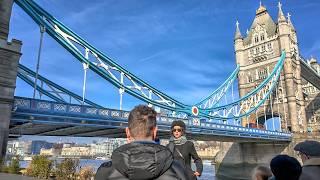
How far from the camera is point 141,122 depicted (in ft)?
7.34

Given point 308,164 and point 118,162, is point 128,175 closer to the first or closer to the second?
point 118,162

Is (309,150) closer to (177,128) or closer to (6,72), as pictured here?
(177,128)

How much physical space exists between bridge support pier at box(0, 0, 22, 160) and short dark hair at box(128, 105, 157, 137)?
11747 mm

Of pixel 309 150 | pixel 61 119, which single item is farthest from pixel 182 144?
pixel 61 119

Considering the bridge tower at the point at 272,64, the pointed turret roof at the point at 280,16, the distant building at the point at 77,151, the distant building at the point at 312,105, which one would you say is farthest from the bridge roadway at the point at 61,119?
the distant building at the point at 77,151

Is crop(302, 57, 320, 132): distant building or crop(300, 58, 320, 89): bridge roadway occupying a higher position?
crop(300, 58, 320, 89): bridge roadway

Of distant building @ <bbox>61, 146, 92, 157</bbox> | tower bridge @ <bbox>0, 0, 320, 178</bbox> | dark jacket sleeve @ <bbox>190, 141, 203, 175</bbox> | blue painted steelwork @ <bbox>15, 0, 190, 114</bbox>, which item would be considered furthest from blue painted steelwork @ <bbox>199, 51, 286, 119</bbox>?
distant building @ <bbox>61, 146, 92, 157</bbox>

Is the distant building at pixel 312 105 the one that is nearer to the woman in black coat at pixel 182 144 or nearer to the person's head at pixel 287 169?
the woman in black coat at pixel 182 144

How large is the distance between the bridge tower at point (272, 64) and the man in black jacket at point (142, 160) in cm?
4635

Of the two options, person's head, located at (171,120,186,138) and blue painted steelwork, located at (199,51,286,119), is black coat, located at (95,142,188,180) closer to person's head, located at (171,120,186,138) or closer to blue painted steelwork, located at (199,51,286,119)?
person's head, located at (171,120,186,138)

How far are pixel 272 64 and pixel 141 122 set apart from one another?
52.6 m

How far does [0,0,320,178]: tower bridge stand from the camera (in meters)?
14.8

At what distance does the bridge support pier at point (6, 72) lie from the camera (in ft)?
40.9

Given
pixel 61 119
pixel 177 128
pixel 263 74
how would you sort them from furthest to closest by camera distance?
1. pixel 263 74
2. pixel 61 119
3. pixel 177 128
